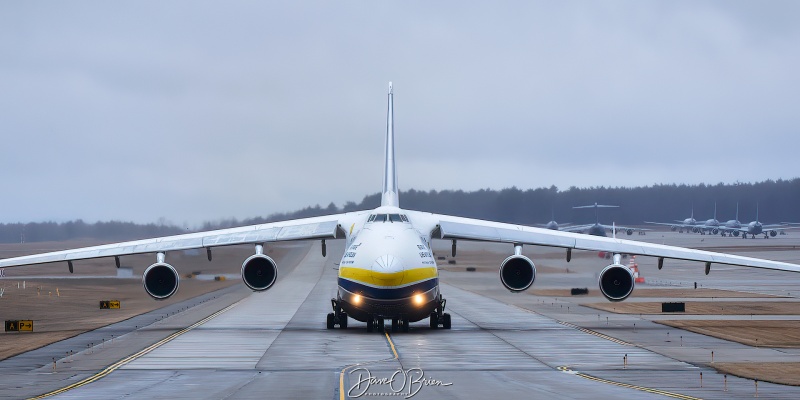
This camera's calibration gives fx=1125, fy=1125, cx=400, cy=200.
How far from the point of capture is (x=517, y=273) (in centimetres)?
3566

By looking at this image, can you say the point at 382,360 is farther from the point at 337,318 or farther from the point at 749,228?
the point at 749,228

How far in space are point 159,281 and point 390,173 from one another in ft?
33.2

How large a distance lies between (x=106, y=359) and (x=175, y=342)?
442 centimetres

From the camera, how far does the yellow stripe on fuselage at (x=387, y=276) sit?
32.6 meters

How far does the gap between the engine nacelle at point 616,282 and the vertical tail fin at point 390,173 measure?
28.1 feet

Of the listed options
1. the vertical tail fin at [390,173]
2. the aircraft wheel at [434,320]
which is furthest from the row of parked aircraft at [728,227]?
the aircraft wheel at [434,320]

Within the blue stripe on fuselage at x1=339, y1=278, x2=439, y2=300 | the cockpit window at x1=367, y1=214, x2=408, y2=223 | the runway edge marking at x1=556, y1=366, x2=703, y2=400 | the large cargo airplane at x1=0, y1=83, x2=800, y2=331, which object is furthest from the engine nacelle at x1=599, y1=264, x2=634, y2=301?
the runway edge marking at x1=556, y1=366, x2=703, y2=400

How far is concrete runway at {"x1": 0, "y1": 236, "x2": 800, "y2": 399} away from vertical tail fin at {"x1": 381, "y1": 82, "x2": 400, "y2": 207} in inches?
193

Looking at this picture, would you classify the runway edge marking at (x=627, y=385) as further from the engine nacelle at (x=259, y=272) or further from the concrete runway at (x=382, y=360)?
the engine nacelle at (x=259, y=272)

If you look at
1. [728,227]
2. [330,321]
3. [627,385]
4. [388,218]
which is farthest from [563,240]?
[728,227]

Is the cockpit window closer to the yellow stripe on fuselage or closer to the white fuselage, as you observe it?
the white fuselage

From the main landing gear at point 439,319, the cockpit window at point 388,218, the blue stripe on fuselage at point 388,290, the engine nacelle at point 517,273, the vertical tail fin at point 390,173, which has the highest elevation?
the vertical tail fin at point 390,173

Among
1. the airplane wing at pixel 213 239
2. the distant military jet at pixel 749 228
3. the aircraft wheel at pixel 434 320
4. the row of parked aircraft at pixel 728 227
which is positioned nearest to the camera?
the airplane wing at pixel 213 239

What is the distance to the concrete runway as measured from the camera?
22531 millimetres
